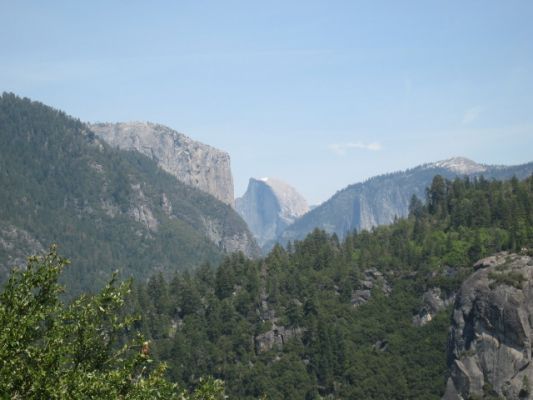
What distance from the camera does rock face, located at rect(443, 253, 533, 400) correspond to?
163250mm

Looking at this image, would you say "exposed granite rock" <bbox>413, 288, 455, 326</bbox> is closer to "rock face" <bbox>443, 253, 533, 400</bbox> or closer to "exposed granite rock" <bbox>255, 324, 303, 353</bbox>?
"rock face" <bbox>443, 253, 533, 400</bbox>

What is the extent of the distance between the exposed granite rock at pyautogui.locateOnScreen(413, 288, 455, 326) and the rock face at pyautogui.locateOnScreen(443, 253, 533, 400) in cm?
1425

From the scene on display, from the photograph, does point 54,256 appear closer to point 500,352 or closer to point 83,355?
point 83,355

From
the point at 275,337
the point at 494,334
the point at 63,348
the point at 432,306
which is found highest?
the point at 63,348

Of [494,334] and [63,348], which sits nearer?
[63,348]

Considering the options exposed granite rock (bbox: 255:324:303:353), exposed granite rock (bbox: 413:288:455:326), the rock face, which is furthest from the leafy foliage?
exposed granite rock (bbox: 413:288:455:326)

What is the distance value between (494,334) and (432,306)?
2574cm

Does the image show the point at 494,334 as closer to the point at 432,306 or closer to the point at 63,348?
the point at 432,306

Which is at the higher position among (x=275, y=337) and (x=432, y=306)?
(x=432, y=306)

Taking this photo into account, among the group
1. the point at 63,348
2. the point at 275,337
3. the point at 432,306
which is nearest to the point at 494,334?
the point at 432,306

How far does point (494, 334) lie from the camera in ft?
560

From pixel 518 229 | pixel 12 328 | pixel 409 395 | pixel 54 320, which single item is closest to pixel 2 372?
pixel 12 328

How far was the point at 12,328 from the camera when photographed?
3089cm

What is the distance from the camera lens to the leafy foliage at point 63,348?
30562mm
